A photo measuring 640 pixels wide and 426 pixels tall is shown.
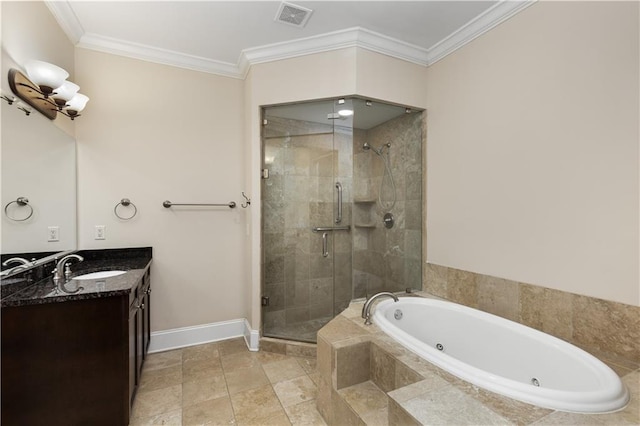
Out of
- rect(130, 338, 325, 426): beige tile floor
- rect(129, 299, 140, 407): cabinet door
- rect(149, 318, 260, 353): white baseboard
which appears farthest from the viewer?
rect(149, 318, 260, 353): white baseboard

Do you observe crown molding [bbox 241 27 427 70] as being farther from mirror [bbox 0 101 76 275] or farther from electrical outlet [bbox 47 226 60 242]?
electrical outlet [bbox 47 226 60 242]

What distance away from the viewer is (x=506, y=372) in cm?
165

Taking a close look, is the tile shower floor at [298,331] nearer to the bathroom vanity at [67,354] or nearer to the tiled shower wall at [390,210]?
the tiled shower wall at [390,210]

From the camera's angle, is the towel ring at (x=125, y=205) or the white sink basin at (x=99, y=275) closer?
the white sink basin at (x=99, y=275)

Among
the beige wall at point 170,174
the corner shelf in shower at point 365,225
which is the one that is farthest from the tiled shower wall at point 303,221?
the beige wall at point 170,174

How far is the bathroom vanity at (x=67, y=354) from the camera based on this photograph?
4.33 feet

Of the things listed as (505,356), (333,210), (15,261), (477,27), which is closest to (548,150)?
(477,27)

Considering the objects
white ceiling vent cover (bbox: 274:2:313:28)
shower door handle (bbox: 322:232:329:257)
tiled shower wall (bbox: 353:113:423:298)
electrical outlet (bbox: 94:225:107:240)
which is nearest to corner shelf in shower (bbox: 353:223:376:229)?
tiled shower wall (bbox: 353:113:423:298)

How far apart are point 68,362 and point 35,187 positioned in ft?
3.47

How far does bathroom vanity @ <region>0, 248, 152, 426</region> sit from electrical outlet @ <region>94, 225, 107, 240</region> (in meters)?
0.75

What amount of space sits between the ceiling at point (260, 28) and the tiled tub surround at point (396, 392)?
2.12 m

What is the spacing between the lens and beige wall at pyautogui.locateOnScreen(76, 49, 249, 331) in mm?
2291

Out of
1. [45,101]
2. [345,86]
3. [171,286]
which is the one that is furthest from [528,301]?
[45,101]

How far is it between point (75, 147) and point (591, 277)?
3585 mm
